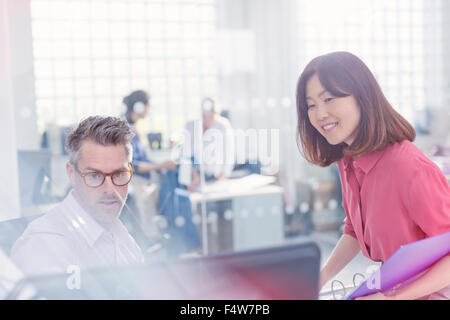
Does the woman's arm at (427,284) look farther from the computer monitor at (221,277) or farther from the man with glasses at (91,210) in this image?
the man with glasses at (91,210)

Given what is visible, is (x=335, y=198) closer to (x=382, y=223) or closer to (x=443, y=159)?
(x=443, y=159)

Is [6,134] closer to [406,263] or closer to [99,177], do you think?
[99,177]

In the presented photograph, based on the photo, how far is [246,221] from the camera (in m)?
3.02

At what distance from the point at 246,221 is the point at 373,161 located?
82.0 inches

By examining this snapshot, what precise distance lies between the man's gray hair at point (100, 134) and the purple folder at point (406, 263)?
55 cm

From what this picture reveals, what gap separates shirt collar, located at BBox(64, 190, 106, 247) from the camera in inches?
36.0

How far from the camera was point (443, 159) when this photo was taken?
88.4 inches

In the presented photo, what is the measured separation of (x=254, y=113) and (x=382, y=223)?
93.6 inches

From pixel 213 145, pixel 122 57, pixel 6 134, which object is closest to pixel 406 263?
pixel 6 134

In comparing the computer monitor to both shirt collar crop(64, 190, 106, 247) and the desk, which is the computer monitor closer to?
shirt collar crop(64, 190, 106, 247)

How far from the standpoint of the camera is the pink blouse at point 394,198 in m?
0.87

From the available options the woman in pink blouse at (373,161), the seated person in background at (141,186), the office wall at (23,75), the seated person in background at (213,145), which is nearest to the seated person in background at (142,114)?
the seated person in background at (141,186)

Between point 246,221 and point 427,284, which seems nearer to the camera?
point 427,284
